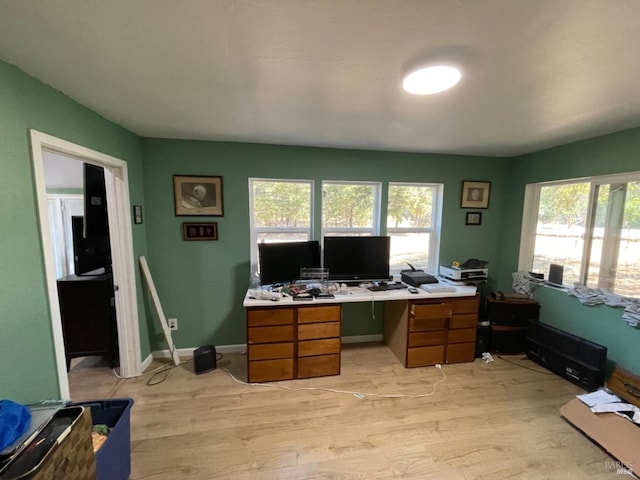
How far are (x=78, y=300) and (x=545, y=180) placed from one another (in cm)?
496

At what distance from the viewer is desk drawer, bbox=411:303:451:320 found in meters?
2.53

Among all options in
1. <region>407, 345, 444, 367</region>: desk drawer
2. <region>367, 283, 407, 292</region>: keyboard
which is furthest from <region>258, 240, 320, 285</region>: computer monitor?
<region>407, 345, 444, 367</region>: desk drawer

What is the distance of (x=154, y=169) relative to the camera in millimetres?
2574

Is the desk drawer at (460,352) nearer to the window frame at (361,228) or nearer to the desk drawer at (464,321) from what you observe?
the desk drawer at (464,321)

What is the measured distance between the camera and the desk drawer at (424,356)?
2619 mm

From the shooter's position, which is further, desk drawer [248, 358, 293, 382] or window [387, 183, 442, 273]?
window [387, 183, 442, 273]

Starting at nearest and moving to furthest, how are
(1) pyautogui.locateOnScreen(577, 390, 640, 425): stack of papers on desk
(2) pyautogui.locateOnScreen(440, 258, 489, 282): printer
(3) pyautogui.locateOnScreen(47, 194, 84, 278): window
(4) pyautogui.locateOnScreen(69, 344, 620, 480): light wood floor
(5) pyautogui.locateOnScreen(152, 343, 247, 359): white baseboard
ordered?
(4) pyautogui.locateOnScreen(69, 344, 620, 480): light wood floor → (1) pyautogui.locateOnScreen(577, 390, 640, 425): stack of papers on desk → (5) pyautogui.locateOnScreen(152, 343, 247, 359): white baseboard → (2) pyautogui.locateOnScreen(440, 258, 489, 282): printer → (3) pyautogui.locateOnScreen(47, 194, 84, 278): window

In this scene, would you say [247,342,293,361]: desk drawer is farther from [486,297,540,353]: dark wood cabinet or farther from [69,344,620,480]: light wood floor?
[486,297,540,353]: dark wood cabinet

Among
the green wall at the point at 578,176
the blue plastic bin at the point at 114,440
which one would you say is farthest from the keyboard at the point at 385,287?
the blue plastic bin at the point at 114,440

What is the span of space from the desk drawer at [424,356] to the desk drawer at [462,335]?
0.51 feet

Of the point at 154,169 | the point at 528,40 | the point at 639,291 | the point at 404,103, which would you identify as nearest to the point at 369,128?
the point at 404,103

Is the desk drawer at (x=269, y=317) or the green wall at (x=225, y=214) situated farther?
the green wall at (x=225, y=214)

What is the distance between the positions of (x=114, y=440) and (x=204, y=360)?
3.71 ft

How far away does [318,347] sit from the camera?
2.42m
